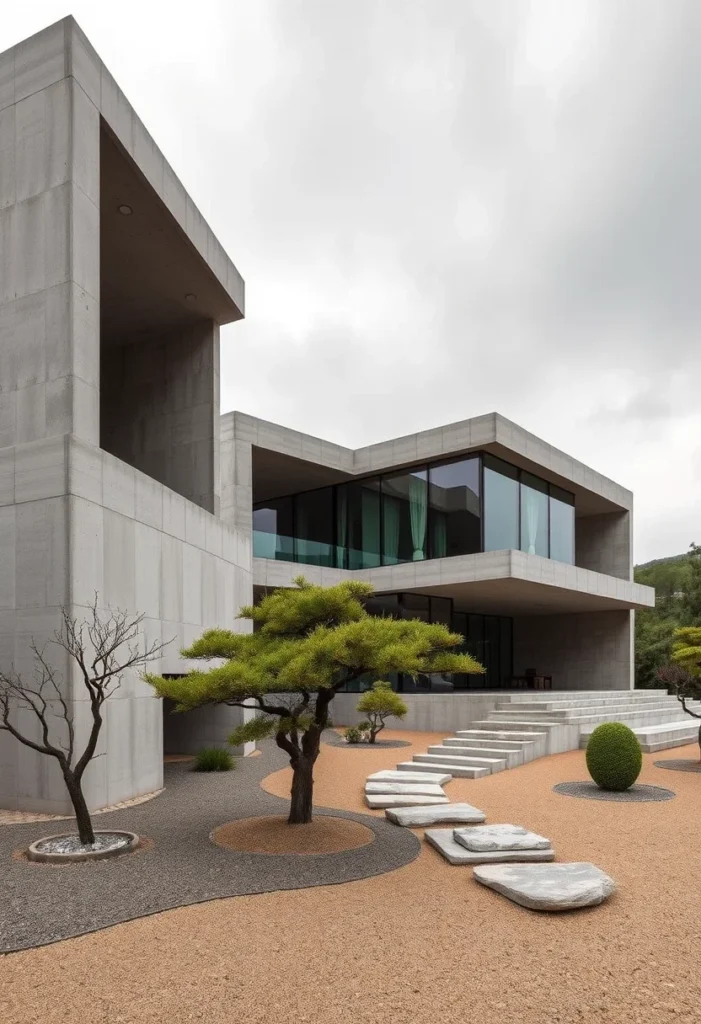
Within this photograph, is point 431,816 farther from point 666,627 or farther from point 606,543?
point 666,627

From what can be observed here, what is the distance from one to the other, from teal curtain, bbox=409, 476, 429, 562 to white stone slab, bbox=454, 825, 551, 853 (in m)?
15.8

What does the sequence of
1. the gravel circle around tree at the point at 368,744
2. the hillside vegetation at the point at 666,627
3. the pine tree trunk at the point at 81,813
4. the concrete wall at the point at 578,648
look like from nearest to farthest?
the pine tree trunk at the point at 81,813 < the gravel circle around tree at the point at 368,744 < the concrete wall at the point at 578,648 < the hillside vegetation at the point at 666,627

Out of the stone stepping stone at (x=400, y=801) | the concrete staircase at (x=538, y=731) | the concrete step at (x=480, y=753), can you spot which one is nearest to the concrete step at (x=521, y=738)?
the concrete staircase at (x=538, y=731)

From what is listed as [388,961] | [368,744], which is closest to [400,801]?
[388,961]

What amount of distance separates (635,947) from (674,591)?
1899 inches

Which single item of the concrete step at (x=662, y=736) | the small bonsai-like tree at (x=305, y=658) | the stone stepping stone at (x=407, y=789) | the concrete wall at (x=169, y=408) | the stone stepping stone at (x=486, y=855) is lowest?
the concrete step at (x=662, y=736)

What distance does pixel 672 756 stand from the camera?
1698 centimetres

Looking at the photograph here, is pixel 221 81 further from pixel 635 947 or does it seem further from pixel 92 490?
pixel 635 947

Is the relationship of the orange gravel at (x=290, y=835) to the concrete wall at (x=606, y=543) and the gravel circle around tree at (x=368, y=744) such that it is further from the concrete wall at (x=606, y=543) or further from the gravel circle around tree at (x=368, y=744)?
the concrete wall at (x=606, y=543)

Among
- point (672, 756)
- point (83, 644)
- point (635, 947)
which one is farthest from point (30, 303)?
point (672, 756)

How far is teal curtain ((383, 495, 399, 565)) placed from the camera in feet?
82.0

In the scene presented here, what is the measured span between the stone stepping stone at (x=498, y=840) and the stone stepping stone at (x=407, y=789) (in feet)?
9.76

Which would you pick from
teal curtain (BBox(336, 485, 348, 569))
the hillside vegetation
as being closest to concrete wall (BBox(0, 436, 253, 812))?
teal curtain (BBox(336, 485, 348, 569))

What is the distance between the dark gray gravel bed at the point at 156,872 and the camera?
6137 millimetres
